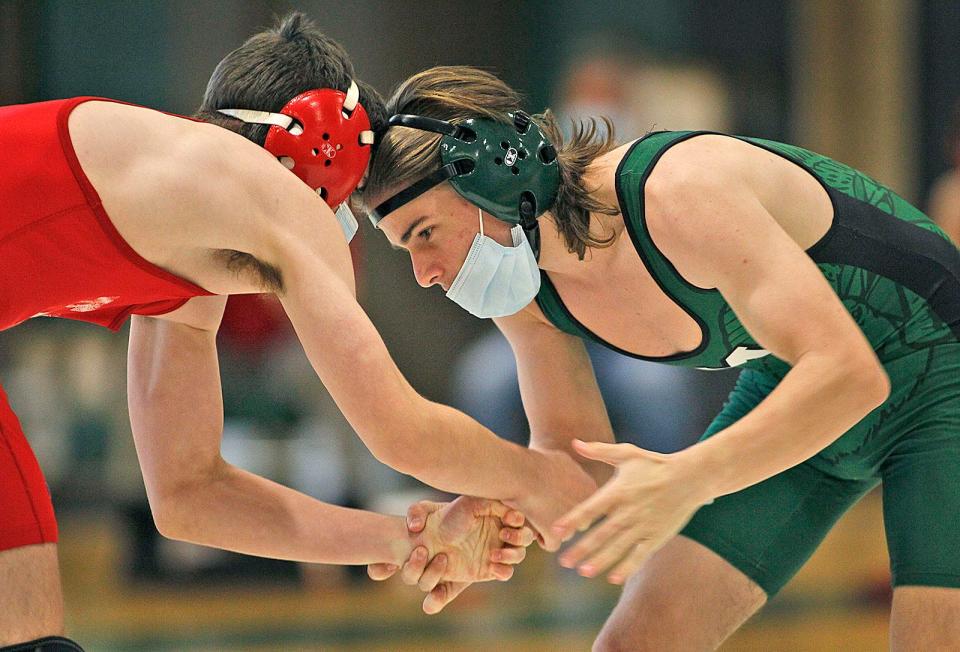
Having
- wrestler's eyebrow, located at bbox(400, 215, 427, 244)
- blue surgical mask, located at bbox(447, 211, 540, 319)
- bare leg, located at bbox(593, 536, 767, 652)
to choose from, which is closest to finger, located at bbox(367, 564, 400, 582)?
bare leg, located at bbox(593, 536, 767, 652)

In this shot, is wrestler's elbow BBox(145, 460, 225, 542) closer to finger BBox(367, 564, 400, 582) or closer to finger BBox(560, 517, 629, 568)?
finger BBox(367, 564, 400, 582)

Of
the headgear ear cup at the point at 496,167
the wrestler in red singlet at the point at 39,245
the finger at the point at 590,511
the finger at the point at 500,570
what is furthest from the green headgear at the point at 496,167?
the finger at the point at 500,570

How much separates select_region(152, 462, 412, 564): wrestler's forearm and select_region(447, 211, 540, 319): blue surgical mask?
0.59 metres

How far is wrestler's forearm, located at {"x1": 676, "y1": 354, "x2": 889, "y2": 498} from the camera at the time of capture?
228cm

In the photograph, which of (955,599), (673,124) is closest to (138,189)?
(955,599)

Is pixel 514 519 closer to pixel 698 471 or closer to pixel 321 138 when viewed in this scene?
pixel 698 471

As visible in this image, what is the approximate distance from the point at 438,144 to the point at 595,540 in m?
0.96

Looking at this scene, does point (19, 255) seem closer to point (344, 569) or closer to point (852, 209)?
point (852, 209)

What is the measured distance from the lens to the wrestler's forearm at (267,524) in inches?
119

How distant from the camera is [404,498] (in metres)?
6.61

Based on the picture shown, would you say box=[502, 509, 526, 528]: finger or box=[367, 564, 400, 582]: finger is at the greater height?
box=[502, 509, 526, 528]: finger

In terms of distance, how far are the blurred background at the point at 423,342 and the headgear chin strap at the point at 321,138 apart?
9.42 feet

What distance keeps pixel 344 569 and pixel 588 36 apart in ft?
14.9

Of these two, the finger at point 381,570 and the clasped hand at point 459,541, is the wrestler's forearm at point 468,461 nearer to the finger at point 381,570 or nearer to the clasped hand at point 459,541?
the clasped hand at point 459,541
